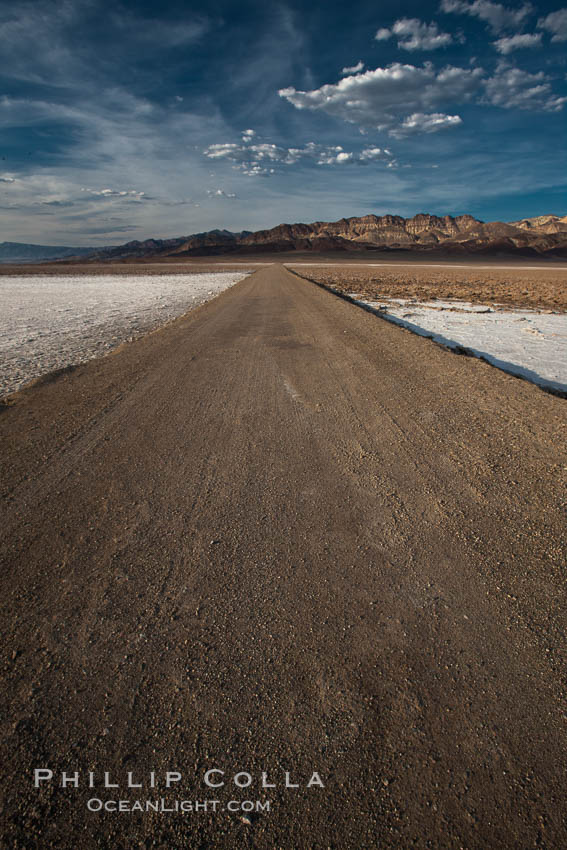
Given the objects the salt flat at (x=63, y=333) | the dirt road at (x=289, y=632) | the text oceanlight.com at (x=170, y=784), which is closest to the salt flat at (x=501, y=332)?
the dirt road at (x=289, y=632)

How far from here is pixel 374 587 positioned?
2.35m

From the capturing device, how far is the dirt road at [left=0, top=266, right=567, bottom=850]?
1.44 meters

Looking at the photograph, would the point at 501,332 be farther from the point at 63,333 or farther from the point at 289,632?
the point at 63,333

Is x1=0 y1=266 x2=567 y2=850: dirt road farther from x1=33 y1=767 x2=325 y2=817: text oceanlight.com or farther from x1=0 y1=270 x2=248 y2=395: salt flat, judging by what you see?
x1=0 y1=270 x2=248 y2=395: salt flat

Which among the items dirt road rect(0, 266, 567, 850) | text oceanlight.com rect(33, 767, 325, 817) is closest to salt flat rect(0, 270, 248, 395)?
dirt road rect(0, 266, 567, 850)

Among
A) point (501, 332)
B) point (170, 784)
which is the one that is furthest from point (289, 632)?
point (501, 332)

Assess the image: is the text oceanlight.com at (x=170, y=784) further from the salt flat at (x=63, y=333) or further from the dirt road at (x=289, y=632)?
the salt flat at (x=63, y=333)

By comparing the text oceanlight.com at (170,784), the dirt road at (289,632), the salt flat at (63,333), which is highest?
the salt flat at (63,333)

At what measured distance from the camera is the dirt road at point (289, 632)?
1441mm

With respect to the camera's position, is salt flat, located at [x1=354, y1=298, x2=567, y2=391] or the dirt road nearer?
the dirt road

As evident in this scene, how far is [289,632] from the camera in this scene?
2.07 m

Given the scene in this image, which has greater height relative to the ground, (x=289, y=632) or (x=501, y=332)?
(x=501, y=332)

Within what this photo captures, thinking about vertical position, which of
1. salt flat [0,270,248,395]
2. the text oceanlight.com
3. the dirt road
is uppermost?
salt flat [0,270,248,395]

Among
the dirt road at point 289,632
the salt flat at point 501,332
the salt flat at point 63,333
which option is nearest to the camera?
the dirt road at point 289,632
